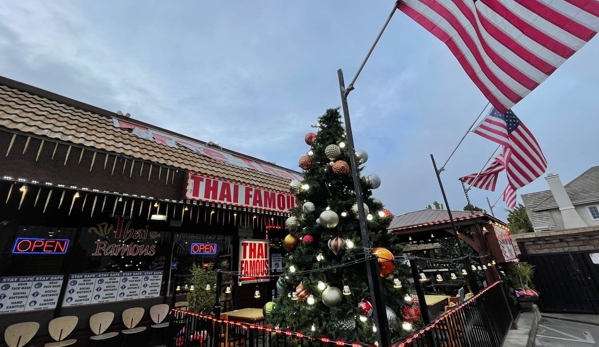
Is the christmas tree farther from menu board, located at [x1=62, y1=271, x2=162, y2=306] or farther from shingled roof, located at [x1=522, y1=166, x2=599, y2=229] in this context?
shingled roof, located at [x1=522, y1=166, x2=599, y2=229]

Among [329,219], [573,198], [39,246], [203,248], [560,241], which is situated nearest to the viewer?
[329,219]

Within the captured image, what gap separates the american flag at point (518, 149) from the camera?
7336mm

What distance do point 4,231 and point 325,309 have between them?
23.6 ft

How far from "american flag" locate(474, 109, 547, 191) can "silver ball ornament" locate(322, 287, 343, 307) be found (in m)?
7.28

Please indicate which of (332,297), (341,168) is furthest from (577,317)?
(341,168)

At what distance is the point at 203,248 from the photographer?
318 inches

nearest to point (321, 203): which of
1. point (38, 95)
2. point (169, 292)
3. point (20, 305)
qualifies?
point (169, 292)

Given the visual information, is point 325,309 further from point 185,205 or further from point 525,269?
point 525,269

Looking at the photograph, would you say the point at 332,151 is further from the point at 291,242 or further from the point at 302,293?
the point at 302,293

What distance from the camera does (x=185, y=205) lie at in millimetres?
6340

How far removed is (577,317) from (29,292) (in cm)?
1856

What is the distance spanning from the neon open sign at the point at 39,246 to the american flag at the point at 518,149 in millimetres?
12554

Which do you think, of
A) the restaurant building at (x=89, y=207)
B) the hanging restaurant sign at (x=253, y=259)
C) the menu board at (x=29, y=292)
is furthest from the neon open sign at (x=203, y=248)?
the menu board at (x=29, y=292)

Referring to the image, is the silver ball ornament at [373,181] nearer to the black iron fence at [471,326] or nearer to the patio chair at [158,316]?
the black iron fence at [471,326]
